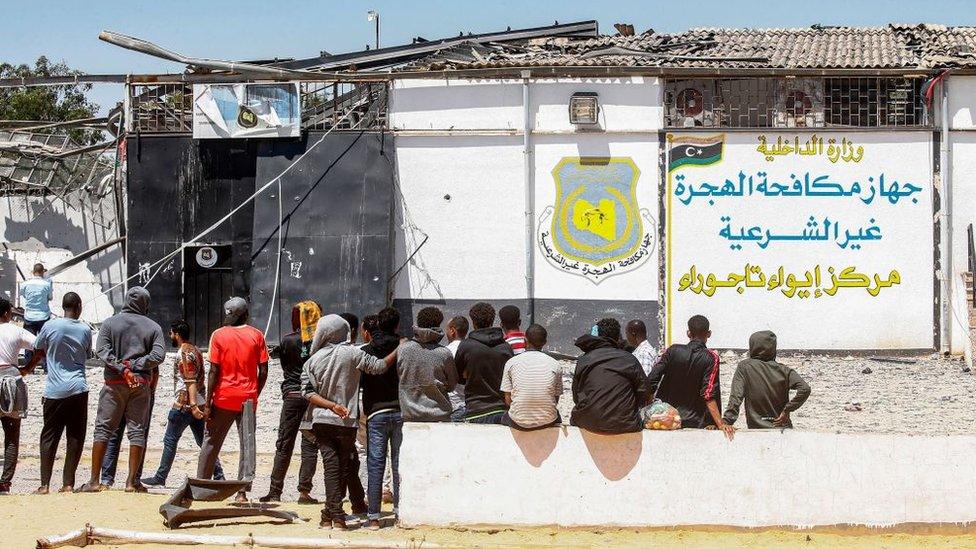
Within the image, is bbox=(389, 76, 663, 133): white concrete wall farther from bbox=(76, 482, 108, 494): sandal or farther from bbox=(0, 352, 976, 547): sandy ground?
bbox=(76, 482, 108, 494): sandal

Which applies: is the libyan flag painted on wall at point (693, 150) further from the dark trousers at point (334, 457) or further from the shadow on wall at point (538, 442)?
→ the dark trousers at point (334, 457)

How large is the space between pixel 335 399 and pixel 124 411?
2.24 metres

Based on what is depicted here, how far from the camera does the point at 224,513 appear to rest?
397 inches

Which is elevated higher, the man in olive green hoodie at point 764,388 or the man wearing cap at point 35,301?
the man wearing cap at point 35,301

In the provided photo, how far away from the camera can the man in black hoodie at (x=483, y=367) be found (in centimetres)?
995

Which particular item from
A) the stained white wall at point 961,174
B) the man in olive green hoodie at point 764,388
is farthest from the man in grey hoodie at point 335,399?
the stained white wall at point 961,174

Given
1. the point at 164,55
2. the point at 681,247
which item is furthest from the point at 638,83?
the point at 164,55

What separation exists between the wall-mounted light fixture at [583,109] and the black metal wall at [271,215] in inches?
115

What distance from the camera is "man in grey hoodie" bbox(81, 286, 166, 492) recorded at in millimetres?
10859

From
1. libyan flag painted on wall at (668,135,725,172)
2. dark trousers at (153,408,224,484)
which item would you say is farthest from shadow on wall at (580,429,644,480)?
libyan flag painted on wall at (668,135,725,172)

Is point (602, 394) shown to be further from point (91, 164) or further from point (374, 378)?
point (91, 164)

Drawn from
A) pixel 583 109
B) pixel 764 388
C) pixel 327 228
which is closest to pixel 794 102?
pixel 583 109

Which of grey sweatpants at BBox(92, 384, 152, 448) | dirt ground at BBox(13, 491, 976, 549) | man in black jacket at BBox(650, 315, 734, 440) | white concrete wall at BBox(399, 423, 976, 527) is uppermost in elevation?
man in black jacket at BBox(650, 315, 734, 440)

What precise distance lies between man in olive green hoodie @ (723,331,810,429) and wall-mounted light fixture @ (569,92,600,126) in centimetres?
1130
